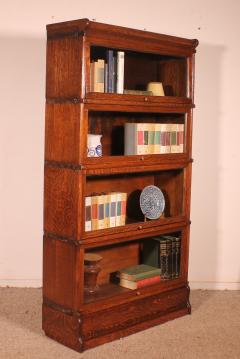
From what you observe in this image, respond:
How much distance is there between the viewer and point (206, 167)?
4629 millimetres

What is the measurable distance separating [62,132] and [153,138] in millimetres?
724

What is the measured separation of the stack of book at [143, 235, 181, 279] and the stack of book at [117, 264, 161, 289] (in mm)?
74

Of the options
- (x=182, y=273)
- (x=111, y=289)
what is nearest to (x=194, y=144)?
(x=182, y=273)

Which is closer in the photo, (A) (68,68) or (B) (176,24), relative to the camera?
(A) (68,68)

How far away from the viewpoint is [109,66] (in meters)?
3.52

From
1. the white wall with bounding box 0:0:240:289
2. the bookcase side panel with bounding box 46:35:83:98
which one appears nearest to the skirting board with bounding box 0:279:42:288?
the white wall with bounding box 0:0:240:289

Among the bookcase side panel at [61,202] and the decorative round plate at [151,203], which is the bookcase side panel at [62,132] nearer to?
the bookcase side panel at [61,202]

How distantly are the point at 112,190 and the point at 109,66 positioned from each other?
35.9 inches

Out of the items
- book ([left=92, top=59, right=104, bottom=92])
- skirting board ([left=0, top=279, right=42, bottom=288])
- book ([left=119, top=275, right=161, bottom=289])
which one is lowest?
skirting board ([left=0, top=279, right=42, bottom=288])

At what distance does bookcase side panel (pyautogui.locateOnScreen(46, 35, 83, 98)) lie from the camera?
3.25 meters

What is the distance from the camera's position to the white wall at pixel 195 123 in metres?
4.36

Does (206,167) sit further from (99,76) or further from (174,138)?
(99,76)

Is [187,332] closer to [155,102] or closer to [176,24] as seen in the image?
[155,102]

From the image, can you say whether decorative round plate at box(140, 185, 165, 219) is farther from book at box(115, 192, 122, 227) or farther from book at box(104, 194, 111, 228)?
book at box(104, 194, 111, 228)
